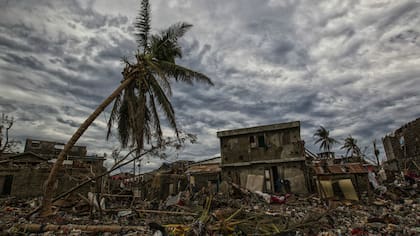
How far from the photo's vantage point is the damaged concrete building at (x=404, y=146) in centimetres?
1642

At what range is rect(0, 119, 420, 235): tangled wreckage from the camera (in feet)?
17.8

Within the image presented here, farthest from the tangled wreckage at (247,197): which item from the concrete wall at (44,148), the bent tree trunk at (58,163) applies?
the concrete wall at (44,148)

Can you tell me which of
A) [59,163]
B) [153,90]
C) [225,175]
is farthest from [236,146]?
[59,163]

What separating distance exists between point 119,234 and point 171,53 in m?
6.63

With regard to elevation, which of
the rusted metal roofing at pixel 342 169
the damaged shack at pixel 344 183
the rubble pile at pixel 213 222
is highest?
the rusted metal roofing at pixel 342 169

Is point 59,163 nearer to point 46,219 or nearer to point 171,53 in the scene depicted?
Answer: point 46,219

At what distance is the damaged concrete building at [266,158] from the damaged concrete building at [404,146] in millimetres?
8764

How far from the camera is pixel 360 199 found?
1098 cm

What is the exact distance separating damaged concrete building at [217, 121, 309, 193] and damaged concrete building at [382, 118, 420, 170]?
8764 millimetres

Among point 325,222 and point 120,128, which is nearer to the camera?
point 325,222

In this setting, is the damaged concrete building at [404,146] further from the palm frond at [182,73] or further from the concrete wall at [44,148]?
the concrete wall at [44,148]

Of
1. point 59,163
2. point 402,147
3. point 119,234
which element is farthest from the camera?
Answer: point 402,147

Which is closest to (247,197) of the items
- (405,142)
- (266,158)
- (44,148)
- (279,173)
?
(279,173)

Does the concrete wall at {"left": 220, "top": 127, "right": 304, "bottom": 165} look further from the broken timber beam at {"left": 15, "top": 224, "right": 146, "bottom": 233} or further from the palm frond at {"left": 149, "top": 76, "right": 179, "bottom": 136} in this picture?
the broken timber beam at {"left": 15, "top": 224, "right": 146, "bottom": 233}
